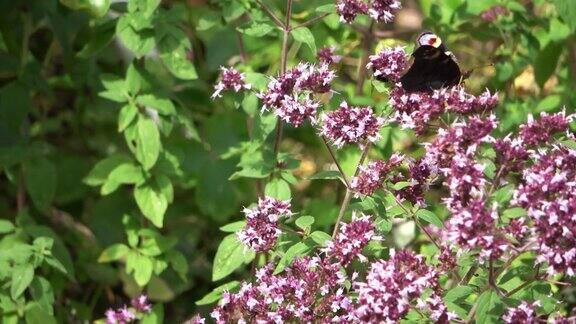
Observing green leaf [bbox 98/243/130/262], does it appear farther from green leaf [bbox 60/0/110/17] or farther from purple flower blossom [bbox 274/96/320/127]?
purple flower blossom [bbox 274/96/320/127]

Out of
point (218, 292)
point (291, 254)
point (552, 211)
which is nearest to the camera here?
point (552, 211)

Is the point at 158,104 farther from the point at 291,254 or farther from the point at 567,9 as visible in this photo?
the point at 567,9

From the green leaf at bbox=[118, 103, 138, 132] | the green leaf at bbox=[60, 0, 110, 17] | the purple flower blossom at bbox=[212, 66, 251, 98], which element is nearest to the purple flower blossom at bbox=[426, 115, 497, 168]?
the purple flower blossom at bbox=[212, 66, 251, 98]

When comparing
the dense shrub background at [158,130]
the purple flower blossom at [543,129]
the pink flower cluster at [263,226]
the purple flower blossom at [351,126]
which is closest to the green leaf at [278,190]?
the dense shrub background at [158,130]

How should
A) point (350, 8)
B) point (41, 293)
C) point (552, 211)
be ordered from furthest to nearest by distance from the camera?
1. point (41, 293)
2. point (350, 8)
3. point (552, 211)

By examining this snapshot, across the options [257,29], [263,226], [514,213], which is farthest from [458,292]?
[257,29]

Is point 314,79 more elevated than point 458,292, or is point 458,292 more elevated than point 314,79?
point 314,79

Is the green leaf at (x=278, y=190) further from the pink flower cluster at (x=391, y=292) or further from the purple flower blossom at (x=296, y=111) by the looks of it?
the pink flower cluster at (x=391, y=292)
